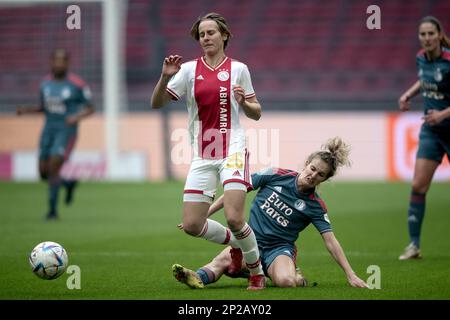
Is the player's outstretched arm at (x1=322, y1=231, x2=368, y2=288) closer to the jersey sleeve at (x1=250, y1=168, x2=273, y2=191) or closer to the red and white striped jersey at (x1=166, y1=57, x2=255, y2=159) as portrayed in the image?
the jersey sleeve at (x1=250, y1=168, x2=273, y2=191)

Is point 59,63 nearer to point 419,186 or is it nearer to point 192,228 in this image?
point 419,186

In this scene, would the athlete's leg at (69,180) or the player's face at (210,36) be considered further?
the athlete's leg at (69,180)

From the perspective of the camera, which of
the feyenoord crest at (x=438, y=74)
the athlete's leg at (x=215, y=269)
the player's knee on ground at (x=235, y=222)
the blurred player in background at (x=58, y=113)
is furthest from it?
the blurred player in background at (x=58, y=113)

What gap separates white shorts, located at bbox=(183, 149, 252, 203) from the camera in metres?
6.88

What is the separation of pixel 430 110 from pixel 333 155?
90.1 inches

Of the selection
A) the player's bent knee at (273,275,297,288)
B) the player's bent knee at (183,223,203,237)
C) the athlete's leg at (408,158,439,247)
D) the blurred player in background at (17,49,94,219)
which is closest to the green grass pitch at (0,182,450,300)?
the player's bent knee at (273,275,297,288)

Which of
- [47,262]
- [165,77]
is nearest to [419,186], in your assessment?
[165,77]

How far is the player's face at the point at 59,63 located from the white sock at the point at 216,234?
23.5 ft

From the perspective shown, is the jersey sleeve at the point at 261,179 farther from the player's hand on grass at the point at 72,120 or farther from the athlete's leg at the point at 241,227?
the player's hand on grass at the point at 72,120

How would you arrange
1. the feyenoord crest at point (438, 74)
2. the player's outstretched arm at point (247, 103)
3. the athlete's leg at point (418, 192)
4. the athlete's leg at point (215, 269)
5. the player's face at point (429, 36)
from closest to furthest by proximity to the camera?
the player's outstretched arm at point (247, 103) < the athlete's leg at point (215, 269) < the player's face at point (429, 36) < the feyenoord crest at point (438, 74) < the athlete's leg at point (418, 192)

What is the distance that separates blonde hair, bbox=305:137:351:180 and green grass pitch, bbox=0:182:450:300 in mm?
876

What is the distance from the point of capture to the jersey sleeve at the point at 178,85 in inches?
275

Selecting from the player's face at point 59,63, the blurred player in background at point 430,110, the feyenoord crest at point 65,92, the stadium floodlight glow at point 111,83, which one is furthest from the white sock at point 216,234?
the stadium floodlight glow at point 111,83

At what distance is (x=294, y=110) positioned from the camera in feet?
72.6
